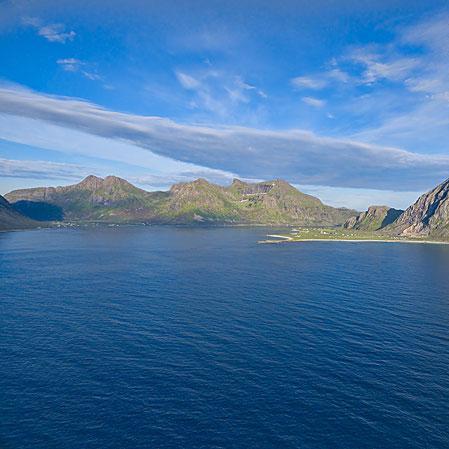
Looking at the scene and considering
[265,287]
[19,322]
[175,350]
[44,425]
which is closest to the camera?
[44,425]

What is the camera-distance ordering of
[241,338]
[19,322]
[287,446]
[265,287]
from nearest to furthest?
[287,446] → [241,338] → [19,322] → [265,287]

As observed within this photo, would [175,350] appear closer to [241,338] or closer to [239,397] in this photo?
[241,338]

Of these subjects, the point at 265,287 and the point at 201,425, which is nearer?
the point at 201,425

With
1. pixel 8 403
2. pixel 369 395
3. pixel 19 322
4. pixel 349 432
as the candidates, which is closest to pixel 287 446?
pixel 349 432

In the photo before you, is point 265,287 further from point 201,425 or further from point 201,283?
point 201,425

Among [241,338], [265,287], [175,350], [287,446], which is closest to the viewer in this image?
[287,446]

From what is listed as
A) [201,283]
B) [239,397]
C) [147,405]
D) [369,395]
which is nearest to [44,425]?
[147,405]
